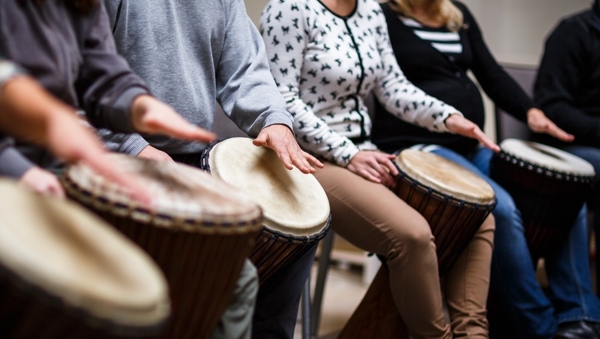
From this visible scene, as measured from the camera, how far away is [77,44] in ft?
3.30

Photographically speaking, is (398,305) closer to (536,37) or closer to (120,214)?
(120,214)

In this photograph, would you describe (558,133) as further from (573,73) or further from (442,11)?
(442,11)

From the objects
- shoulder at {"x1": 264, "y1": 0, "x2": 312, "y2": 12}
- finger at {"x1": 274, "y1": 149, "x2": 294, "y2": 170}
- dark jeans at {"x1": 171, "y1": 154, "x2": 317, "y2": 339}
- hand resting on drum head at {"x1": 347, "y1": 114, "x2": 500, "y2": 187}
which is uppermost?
shoulder at {"x1": 264, "y1": 0, "x2": 312, "y2": 12}

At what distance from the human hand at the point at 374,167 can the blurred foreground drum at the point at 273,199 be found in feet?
1.01

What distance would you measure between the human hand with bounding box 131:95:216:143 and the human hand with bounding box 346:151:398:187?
0.82 m

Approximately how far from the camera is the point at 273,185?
1.30 m

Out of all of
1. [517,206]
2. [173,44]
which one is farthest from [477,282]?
[173,44]

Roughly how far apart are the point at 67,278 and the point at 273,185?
737 mm

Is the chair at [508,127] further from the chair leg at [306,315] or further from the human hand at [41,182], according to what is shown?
the human hand at [41,182]

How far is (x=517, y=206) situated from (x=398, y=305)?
0.67 metres

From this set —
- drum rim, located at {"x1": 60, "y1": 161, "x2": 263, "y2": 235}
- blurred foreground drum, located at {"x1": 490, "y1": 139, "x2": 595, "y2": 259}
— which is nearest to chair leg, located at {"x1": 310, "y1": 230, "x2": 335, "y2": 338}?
blurred foreground drum, located at {"x1": 490, "y1": 139, "x2": 595, "y2": 259}

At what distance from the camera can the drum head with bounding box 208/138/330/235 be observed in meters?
1.20

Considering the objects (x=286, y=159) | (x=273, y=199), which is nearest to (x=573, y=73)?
(x=286, y=159)

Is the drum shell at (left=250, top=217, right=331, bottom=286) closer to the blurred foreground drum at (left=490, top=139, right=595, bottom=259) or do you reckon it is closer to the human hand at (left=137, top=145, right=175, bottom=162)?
the human hand at (left=137, top=145, right=175, bottom=162)
